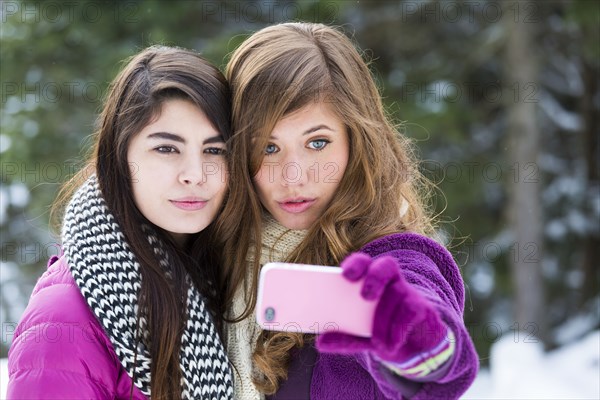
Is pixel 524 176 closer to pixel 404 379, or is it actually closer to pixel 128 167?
pixel 128 167

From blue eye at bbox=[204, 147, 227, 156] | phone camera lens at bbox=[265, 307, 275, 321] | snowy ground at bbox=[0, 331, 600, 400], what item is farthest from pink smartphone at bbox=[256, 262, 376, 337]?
snowy ground at bbox=[0, 331, 600, 400]

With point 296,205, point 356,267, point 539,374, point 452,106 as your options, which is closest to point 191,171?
point 296,205

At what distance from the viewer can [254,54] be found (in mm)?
2311

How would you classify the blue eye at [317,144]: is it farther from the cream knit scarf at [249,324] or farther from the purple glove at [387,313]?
the purple glove at [387,313]

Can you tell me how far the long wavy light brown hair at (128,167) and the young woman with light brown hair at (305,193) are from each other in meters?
0.11

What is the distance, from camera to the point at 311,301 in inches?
64.3

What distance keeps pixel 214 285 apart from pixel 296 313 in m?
0.88

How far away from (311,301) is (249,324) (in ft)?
2.55

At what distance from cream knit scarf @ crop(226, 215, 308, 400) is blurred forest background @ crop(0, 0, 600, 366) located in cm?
356

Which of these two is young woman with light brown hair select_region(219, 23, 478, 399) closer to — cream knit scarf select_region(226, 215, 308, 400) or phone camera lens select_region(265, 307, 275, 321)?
cream knit scarf select_region(226, 215, 308, 400)

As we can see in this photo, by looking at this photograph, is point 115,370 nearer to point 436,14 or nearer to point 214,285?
point 214,285

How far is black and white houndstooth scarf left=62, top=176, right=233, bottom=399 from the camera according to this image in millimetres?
2088

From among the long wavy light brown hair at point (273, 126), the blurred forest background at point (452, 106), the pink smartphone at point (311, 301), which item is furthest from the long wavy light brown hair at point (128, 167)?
the blurred forest background at point (452, 106)

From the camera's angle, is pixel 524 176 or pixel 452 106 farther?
pixel 524 176
